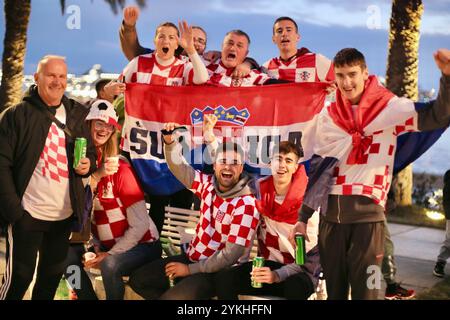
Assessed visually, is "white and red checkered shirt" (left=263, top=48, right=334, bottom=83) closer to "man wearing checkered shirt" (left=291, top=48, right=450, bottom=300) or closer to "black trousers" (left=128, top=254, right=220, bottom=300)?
"man wearing checkered shirt" (left=291, top=48, right=450, bottom=300)

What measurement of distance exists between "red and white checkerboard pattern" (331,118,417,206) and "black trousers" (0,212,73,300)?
1924mm

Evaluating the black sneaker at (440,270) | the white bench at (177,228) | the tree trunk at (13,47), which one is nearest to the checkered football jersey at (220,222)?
the white bench at (177,228)

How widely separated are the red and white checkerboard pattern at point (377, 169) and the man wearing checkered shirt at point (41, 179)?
1789 millimetres

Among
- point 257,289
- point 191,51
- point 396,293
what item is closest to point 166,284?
point 257,289

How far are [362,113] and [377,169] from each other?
→ 348mm

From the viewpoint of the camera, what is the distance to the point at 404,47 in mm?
9453

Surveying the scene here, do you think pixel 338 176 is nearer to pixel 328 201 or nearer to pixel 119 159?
pixel 328 201

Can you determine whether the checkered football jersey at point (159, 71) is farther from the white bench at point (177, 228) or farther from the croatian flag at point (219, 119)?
the white bench at point (177, 228)

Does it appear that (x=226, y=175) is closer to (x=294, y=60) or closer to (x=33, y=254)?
(x=33, y=254)

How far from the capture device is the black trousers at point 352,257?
3.46 m

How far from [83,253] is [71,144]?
0.90 metres

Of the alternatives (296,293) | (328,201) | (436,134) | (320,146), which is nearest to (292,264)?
(296,293)

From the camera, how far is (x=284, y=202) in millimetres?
3873

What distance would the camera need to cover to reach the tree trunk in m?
9.20
